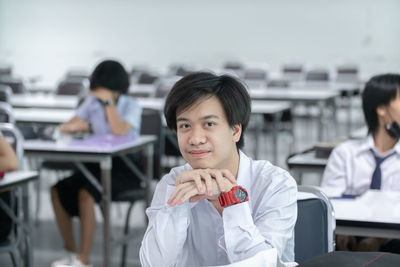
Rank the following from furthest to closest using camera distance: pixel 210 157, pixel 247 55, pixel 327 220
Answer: pixel 247 55
pixel 327 220
pixel 210 157

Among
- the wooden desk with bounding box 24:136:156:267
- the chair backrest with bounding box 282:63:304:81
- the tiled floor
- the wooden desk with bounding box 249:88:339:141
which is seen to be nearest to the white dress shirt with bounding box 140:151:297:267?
the wooden desk with bounding box 24:136:156:267

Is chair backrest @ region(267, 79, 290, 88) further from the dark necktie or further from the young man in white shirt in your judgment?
the young man in white shirt

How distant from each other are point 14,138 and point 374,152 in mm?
1634

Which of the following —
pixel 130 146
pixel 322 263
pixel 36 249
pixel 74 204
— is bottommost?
pixel 36 249

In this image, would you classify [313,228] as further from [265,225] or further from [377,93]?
[377,93]

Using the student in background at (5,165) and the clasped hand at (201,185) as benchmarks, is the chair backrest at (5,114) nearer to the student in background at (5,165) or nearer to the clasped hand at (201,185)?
the student in background at (5,165)

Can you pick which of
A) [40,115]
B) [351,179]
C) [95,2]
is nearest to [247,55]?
[95,2]

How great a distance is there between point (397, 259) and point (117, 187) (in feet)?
9.45

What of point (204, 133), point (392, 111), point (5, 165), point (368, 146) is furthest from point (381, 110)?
point (5, 165)

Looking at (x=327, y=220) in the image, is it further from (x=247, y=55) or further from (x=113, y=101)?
(x=247, y=55)

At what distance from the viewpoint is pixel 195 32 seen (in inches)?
535

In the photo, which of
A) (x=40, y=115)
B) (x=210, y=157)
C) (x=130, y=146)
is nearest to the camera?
(x=210, y=157)

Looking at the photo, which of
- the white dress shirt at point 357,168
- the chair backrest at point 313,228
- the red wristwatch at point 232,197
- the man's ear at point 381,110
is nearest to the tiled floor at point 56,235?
the white dress shirt at point 357,168

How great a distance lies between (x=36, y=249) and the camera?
4.21 m
